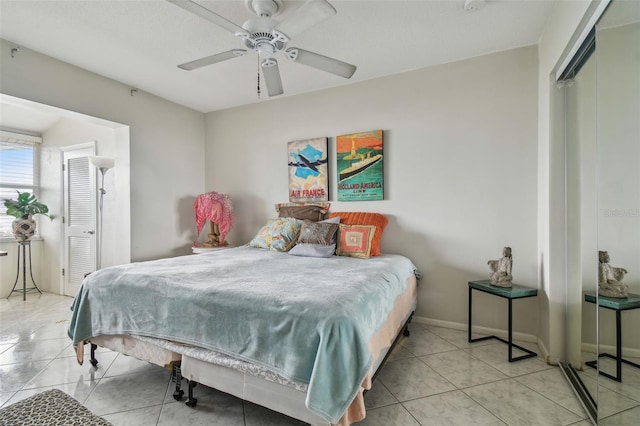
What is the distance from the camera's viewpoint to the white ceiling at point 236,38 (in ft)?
6.84

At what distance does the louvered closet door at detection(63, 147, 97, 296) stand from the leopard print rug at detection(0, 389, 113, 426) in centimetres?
342

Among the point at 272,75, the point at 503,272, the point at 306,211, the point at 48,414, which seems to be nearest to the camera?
the point at 48,414

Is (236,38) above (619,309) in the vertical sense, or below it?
above

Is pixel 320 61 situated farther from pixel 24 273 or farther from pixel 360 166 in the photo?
pixel 24 273

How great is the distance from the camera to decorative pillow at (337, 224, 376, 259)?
107 inches

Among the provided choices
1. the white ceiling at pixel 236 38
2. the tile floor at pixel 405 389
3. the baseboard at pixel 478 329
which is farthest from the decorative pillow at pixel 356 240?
the white ceiling at pixel 236 38

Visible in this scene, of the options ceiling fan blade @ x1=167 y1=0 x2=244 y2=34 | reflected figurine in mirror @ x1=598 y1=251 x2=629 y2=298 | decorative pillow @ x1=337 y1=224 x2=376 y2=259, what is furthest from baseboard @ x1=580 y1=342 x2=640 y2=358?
ceiling fan blade @ x1=167 y1=0 x2=244 y2=34

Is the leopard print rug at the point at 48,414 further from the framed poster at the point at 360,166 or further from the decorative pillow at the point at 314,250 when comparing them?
the framed poster at the point at 360,166

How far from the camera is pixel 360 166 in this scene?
10.7 ft

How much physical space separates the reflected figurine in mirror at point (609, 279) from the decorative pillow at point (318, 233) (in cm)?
190

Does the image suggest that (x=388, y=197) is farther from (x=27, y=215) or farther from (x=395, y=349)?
(x=27, y=215)

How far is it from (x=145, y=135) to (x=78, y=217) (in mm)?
1627

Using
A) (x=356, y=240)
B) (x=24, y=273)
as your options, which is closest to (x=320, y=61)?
(x=356, y=240)

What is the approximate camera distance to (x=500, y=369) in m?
2.11
